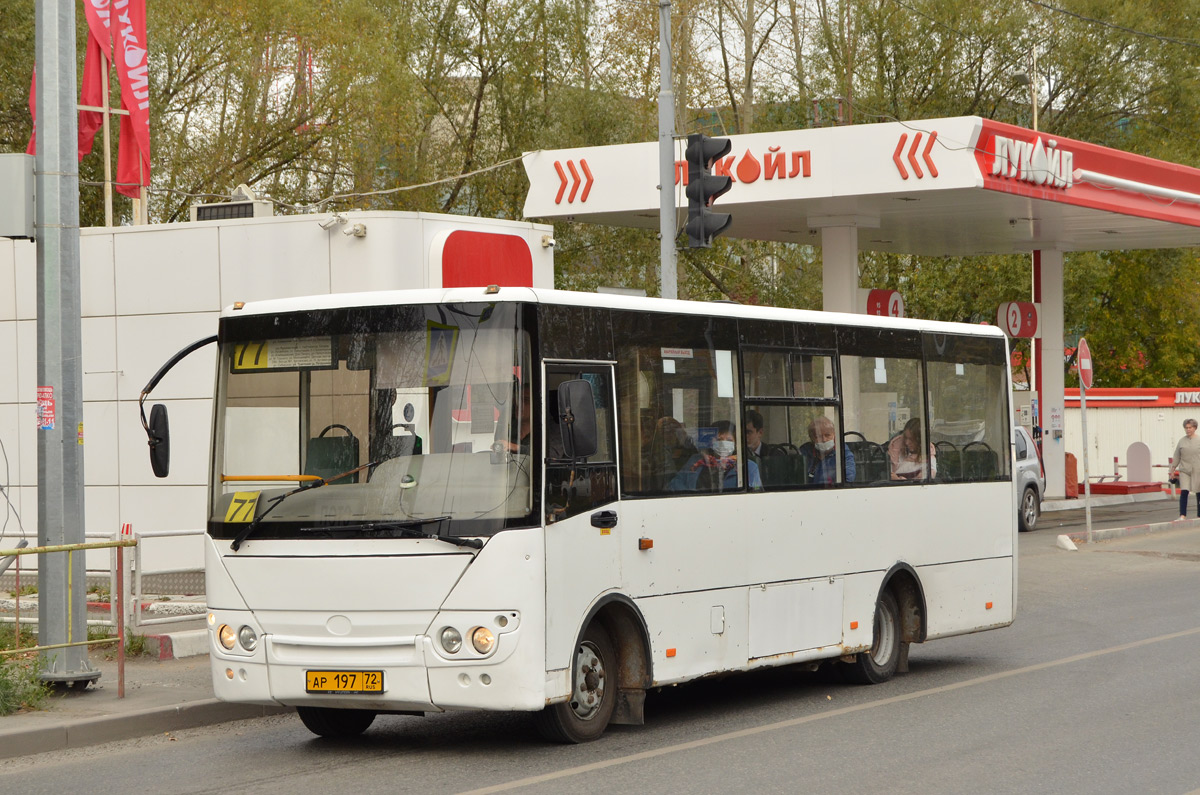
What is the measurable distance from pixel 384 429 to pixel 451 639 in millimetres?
1214

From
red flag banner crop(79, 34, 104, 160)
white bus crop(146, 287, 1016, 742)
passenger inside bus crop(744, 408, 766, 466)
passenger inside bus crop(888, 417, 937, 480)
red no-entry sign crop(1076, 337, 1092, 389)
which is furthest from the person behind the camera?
red no-entry sign crop(1076, 337, 1092, 389)

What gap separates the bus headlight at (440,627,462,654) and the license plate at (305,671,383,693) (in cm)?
40

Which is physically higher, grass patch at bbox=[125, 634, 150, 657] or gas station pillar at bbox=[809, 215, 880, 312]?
gas station pillar at bbox=[809, 215, 880, 312]

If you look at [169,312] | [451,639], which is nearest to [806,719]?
[451,639]

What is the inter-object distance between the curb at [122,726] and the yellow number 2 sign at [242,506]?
1.75m

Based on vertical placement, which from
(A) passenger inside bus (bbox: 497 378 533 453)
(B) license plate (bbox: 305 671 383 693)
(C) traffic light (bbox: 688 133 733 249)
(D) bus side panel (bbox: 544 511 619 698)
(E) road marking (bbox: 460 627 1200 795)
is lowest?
(E) road marking (bbox: 460 627 1200 795)

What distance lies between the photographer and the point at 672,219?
1764 cm

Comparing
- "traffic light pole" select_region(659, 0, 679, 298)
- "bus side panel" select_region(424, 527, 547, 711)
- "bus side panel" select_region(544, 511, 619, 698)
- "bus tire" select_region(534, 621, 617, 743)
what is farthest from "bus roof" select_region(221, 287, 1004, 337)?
"traffic light pole" select_region(659, 0, 679, 298)

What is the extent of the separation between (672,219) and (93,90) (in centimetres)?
978

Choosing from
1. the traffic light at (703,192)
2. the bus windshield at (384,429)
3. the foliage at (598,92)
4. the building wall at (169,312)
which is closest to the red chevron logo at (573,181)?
the foliage at (598,92)

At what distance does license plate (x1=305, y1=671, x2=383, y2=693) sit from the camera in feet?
27.9

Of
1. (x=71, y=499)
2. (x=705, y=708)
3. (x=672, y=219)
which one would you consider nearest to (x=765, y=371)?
(x=705, y=708)

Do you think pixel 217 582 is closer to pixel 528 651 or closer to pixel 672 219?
pixel 528 651

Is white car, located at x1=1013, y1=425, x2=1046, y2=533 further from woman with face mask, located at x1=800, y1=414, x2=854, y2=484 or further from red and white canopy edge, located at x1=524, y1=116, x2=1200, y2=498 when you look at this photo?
woman with face mask, located at x1=800, y1=414, x2=854, y2=484
